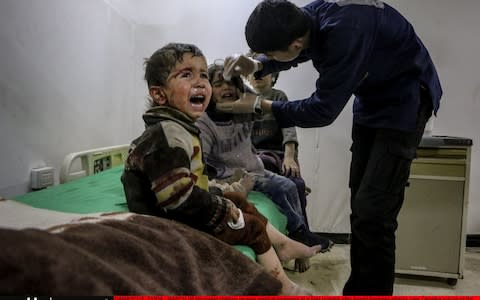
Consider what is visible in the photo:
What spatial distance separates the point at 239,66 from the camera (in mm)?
1351

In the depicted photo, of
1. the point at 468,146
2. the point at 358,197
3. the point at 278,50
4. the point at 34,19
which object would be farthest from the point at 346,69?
the point at 34,19

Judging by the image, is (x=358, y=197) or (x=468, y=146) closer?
(x=358, y=197)

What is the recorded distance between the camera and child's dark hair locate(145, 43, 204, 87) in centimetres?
99

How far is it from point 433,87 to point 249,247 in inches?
32.3

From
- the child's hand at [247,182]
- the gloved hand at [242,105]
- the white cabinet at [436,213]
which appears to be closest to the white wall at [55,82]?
the gloved hand at [242,105]

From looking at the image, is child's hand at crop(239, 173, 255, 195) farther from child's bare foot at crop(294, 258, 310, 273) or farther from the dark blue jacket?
child's bare foot at crop(294, 258, 310, 273)

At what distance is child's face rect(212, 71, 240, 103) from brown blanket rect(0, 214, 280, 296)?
0.80 metres

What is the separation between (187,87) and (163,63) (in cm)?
9

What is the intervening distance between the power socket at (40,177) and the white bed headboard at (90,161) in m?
0.05

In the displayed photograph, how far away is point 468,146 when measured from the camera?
1.75m

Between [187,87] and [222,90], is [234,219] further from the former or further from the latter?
[222,90]

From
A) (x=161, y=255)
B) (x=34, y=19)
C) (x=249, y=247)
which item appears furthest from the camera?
(x=34, y=19)

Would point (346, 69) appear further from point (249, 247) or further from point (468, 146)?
point (468, 146)

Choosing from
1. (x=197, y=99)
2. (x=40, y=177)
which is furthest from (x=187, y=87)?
(x=40, y=177)
